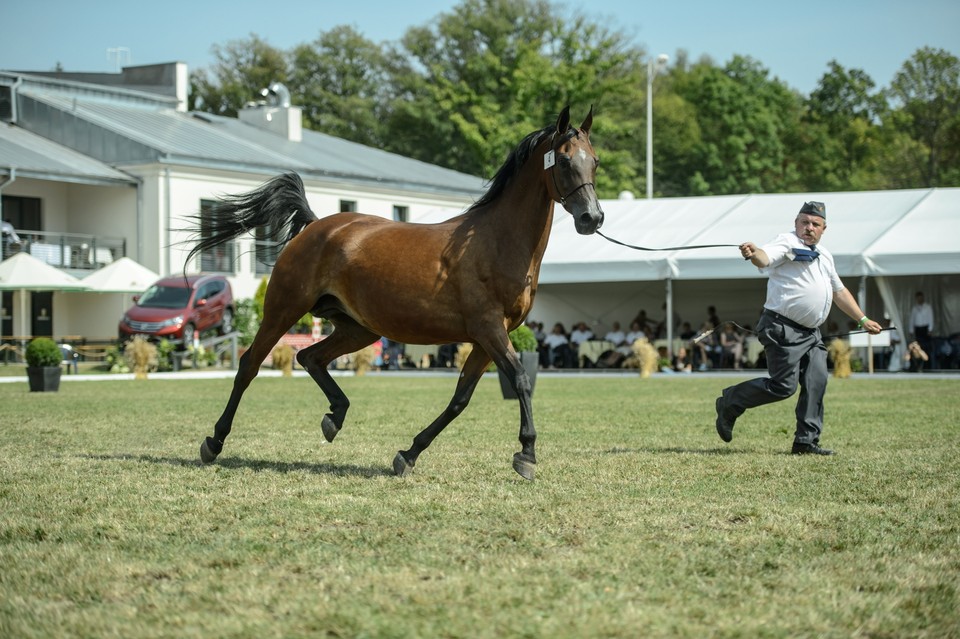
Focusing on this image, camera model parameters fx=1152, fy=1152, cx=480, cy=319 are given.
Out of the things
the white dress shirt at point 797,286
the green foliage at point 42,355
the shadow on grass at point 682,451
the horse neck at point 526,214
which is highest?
the horse neck at point 526,214

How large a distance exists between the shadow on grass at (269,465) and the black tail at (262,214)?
69.0 inches

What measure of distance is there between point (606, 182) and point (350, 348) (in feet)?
147

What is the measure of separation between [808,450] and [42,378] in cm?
1403

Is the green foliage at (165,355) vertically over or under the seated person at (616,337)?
under

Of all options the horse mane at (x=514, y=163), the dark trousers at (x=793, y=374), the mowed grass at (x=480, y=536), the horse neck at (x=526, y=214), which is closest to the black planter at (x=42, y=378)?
the mowed grass at (x=480, y=536)

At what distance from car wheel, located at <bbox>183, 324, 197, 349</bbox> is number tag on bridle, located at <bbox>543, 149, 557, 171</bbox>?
25.4m

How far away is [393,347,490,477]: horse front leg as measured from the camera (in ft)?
26.5

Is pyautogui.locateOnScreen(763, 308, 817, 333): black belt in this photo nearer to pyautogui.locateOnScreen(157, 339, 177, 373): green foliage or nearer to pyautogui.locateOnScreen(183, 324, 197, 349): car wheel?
pyautogui.locateOnScreen(157, 339, 177, 373): green foliage

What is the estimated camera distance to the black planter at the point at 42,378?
19.2 m

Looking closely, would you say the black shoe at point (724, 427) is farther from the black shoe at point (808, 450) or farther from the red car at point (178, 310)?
the red car at point (178, 310)

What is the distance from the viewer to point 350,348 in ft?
30.9

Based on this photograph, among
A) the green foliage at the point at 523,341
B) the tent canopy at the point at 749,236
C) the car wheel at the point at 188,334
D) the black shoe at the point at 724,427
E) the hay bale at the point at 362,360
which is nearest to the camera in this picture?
the black shoe at the point at 724,427

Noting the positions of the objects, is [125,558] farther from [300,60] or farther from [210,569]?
[300,60]

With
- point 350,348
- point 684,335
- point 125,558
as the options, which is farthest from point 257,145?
point 125,558
